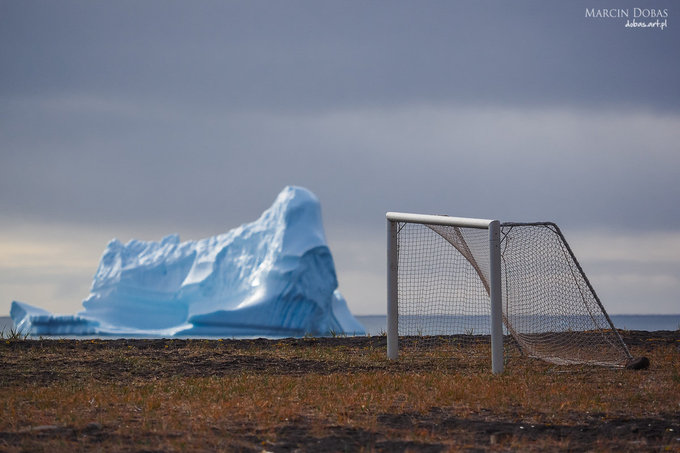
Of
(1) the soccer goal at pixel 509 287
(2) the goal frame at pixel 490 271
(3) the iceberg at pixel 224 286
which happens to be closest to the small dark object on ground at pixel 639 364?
(1) the soccer goal at pixel 509 287

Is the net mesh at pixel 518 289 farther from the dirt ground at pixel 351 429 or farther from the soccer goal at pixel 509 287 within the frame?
the dirt ground at pixel 351 429

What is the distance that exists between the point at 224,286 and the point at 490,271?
27.1 m

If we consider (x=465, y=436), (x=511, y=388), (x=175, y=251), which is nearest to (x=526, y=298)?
(x=511, y=388)

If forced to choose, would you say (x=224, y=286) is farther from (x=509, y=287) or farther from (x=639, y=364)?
(x=639, y=364)

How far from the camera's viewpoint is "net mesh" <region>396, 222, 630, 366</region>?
36.9 feet

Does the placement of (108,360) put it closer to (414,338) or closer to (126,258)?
(414,338)

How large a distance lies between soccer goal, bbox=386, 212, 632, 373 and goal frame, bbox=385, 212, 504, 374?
0.6 inches

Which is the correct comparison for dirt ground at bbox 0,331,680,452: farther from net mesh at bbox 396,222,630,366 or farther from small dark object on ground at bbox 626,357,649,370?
net mesh at bbox 396,222,630,366

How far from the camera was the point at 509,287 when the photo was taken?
38.2ft

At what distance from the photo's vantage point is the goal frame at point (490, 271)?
9.82 meters

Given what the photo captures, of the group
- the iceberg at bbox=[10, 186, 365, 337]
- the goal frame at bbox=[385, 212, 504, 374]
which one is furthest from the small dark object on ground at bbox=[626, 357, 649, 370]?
the iceberg at bbox=[10, 186, 365, 337]

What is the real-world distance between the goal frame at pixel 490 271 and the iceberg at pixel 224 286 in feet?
65.5

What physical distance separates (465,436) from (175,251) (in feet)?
109

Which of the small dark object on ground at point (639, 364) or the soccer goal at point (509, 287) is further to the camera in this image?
the soccer goal at point (509, 287)
